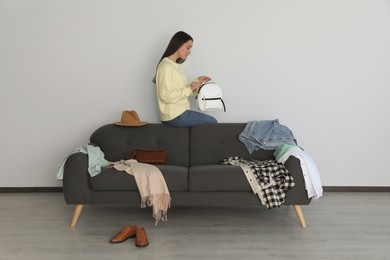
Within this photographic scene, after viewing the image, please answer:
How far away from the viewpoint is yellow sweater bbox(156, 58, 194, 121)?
357 centimetres

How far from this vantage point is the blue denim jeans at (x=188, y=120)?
3.70 metres

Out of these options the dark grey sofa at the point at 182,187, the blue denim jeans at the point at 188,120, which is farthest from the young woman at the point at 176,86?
the dark grey sofa at the point at 182,187

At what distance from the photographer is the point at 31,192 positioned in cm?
420

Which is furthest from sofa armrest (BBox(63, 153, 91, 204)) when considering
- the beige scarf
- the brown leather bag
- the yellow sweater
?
the yellow sweater

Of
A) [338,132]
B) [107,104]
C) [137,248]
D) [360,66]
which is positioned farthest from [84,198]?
[360,66]

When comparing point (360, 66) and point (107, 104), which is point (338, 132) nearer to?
point (360, 66)

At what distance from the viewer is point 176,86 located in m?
3.64

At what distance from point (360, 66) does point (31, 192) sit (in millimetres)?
3496

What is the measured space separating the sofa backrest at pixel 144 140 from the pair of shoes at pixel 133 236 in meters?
A: 0.91

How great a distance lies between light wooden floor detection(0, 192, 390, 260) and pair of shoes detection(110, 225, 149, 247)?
4 cm

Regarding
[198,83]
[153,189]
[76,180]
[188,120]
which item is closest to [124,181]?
[153,189]

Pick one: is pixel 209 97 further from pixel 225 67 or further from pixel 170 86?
pixel 225 67

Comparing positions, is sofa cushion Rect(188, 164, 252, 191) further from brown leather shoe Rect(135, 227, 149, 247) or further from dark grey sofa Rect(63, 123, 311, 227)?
brown leather shoe Rect(135, 227, 149, 247)

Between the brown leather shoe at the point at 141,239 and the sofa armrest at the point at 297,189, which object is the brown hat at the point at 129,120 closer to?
the brown leather shoe at the point at 141,239
